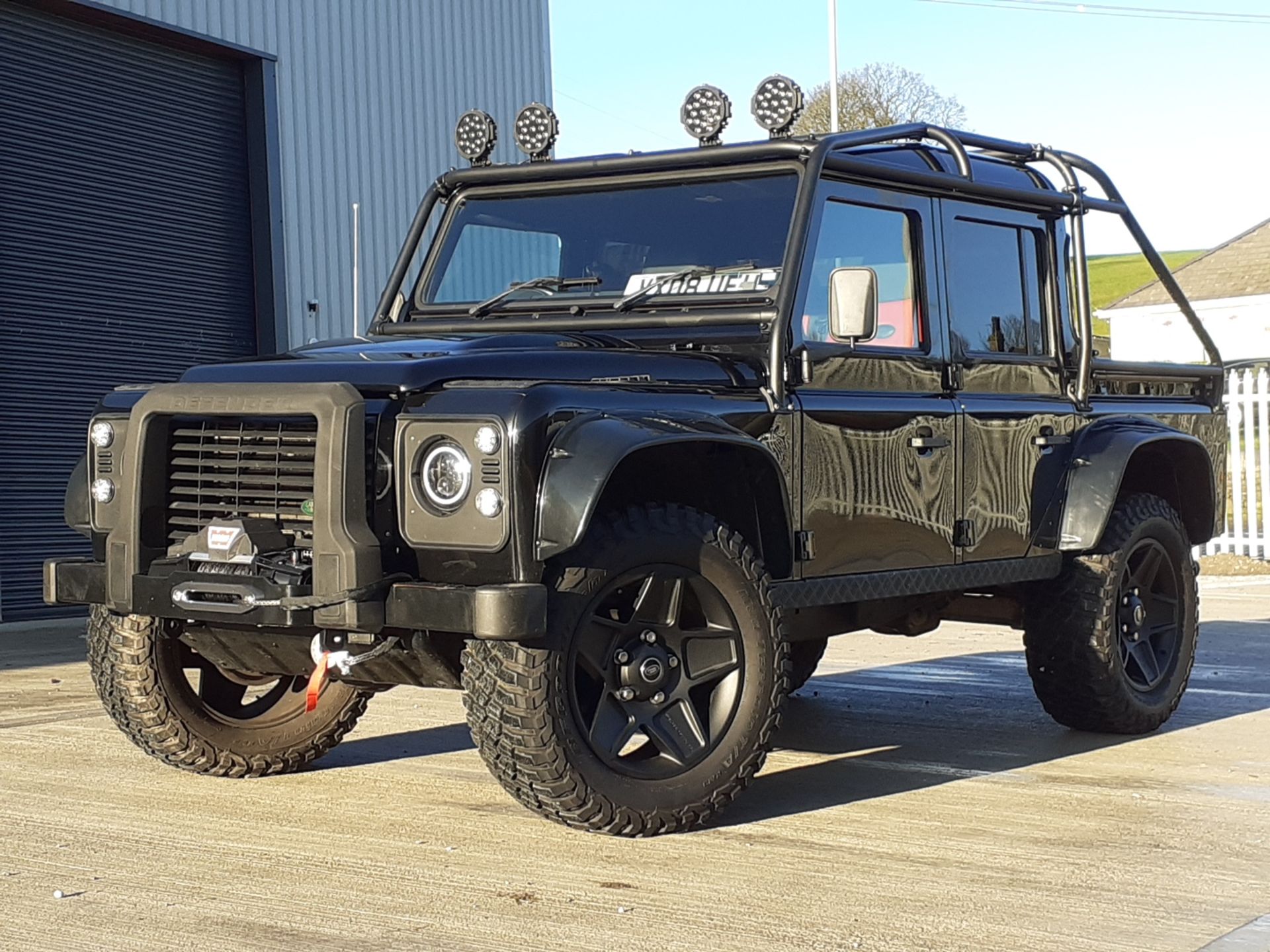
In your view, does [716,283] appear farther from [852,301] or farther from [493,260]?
[493,260]

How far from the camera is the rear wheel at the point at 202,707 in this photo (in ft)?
19.3

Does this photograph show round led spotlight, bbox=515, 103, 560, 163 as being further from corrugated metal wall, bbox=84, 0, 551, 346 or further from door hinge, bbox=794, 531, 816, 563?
corrugated metal wall, bbox=84, 0, 551, 346

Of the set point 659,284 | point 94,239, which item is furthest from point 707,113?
point 94,239

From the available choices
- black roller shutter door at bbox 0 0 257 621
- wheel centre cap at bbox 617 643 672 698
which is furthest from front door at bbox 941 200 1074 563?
black roller shutter door at bbox 0 0 257 621

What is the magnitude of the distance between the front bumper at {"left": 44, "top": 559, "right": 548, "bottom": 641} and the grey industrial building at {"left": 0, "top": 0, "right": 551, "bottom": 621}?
27.4 feet

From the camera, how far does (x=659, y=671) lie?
530 centimetres

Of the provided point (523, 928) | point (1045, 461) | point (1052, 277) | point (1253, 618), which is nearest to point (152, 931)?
point (523, 928)

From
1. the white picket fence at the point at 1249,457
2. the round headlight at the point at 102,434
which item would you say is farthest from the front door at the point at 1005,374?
the white picket fence at the point at 1249,457

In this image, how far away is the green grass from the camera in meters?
81.0

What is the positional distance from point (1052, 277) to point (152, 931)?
15.2ft

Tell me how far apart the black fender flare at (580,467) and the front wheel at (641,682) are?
0.19 m

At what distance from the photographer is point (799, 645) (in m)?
8.09

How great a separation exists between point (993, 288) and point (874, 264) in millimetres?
816

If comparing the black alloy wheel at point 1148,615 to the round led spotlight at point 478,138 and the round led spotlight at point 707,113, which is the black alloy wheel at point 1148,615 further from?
the round led spotlight at point 478,138
